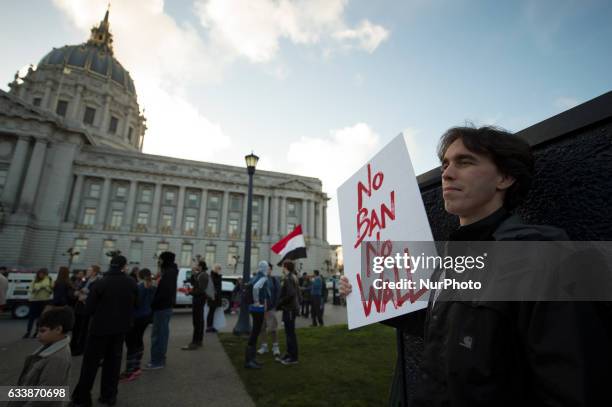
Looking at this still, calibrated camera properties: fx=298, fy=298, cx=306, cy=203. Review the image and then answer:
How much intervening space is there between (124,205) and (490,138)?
56890mm

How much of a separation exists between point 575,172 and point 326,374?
5320 millimetres

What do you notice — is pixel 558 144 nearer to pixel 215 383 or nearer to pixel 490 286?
pixel 490 286

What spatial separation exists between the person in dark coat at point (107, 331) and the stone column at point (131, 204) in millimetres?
49915

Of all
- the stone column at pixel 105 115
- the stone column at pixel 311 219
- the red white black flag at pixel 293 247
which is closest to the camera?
the red white black flag at pixel 293 247

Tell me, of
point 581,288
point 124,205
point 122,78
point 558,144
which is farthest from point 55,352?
point 122,78

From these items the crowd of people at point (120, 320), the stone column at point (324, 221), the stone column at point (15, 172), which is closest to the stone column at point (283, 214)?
the stone column at point (324, 221)

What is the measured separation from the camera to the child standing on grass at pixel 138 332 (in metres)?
5.25

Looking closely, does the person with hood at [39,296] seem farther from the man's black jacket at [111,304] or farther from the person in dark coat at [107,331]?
the person in dark coat at [107,331]

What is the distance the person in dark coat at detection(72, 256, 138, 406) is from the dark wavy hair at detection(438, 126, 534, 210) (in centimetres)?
493

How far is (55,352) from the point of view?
8.80 feet

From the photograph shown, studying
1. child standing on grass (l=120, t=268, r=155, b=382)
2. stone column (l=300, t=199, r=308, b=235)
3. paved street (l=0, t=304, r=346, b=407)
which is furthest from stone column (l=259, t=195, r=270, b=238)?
child standing on grass (l=120, t=268, r=155, b=382)

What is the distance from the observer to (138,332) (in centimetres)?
563

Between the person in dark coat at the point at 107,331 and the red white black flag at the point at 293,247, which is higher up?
the red white black flag at the point at 293,247

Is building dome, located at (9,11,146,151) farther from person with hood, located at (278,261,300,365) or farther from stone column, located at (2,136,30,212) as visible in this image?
person with hood, located at (278,261,300,365)
